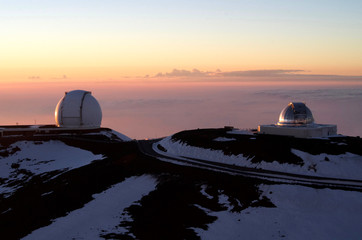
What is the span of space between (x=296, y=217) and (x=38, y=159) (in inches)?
1942

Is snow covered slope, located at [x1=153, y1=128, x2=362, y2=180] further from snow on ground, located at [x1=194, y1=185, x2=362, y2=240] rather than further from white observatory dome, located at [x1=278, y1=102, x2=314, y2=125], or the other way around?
snow on ground, located at [x1=194, y1=185, x2=362, y2=240]

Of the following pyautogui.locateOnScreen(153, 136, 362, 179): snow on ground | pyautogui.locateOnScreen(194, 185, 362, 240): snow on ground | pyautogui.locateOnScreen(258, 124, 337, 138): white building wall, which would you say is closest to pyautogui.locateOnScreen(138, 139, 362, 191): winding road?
pyautogui.locateOnScreen(153, 136, 362, 179): snow on ground

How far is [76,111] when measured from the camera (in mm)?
82625

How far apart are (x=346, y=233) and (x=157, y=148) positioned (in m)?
41.7

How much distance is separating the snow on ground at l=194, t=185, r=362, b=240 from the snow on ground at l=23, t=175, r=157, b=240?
10.1 meters

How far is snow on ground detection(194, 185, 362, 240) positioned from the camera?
33844 mm

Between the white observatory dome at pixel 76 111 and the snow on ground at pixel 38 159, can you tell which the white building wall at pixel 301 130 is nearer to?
the snow on ground at pixel 38 159

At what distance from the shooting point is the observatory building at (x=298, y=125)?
205 ft

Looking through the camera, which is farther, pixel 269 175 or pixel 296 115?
pixel 296 115

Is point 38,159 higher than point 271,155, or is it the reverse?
point 271,155

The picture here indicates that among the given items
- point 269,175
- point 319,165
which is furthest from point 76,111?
point 319,165

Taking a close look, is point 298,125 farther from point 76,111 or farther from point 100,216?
point 76,111

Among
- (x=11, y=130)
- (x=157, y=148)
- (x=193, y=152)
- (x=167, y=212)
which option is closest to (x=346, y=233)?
(x=167, y=212)

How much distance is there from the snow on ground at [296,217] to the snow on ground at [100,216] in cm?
1015
